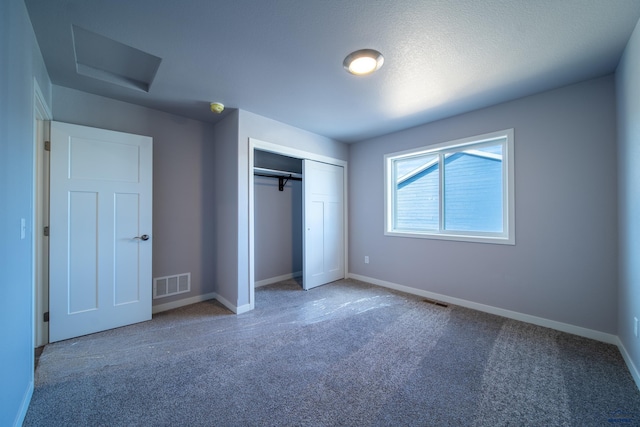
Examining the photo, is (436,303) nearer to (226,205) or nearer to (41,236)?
(226,205)

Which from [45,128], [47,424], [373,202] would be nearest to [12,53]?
[45,128]

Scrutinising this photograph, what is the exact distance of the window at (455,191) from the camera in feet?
9.48

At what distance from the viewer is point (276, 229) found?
14.1 ft

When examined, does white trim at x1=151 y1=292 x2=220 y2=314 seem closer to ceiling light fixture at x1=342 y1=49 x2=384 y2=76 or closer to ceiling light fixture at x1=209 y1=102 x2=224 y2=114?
ceiling light fixture at x1=209 y1=102 x2=224 y2=114

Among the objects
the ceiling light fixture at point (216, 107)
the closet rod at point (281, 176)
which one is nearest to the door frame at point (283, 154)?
the ceiling light fixture at point (216, 107)

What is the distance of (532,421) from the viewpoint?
1418 millimetres

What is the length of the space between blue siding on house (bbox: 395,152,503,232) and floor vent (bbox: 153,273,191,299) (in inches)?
123

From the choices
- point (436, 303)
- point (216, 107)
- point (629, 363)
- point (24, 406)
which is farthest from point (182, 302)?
point (629, 363)

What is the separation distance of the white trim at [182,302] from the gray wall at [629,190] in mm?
4023

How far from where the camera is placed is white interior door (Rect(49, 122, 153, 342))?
2.32 m

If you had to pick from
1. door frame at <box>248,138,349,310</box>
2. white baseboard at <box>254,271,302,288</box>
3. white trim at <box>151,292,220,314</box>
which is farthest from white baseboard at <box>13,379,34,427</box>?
white baseboard at <box>254,271,302,288</box>

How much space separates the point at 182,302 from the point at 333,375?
230cm

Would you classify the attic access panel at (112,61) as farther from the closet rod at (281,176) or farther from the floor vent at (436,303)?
the floor vent at (436,303)

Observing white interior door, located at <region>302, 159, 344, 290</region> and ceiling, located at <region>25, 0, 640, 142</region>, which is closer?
ceiling, located at <region>25, 0, 640, 142</region>
